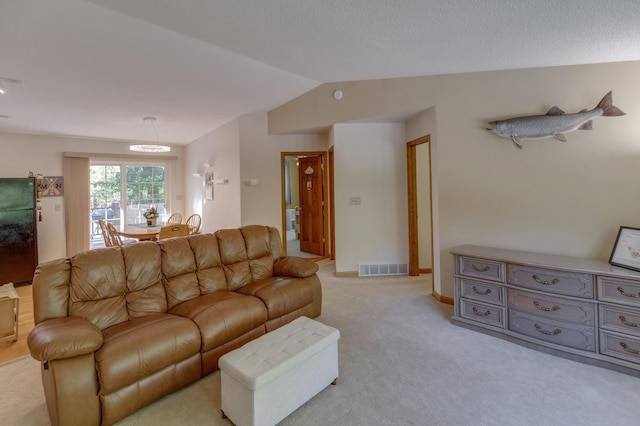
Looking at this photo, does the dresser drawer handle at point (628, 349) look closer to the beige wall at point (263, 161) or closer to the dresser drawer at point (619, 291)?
the dresser drawer at point (619, 291)

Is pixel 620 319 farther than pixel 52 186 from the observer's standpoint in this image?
No

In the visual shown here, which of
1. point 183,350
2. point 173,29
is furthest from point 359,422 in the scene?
point 173,29

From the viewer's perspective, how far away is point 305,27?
8.21 ft

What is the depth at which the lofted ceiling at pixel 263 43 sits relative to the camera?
84.9 inches

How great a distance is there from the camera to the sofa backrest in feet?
6.43

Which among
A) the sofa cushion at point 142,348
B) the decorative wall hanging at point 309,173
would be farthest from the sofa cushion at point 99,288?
the decorative wall hanging at point 309,173

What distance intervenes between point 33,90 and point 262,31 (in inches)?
120

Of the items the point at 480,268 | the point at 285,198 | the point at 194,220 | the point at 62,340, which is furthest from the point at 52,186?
the point at 480,268

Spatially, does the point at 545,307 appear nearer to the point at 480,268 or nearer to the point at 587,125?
the point at 480,268

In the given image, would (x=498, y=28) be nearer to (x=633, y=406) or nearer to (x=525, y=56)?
(x=525, y=56)

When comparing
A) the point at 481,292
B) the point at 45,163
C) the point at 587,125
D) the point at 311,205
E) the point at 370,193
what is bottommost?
the point at 481,292

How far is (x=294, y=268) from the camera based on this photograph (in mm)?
3070

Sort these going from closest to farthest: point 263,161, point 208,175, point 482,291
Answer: point 482,291
point 263,161
point 208,175

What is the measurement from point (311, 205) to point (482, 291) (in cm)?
396
